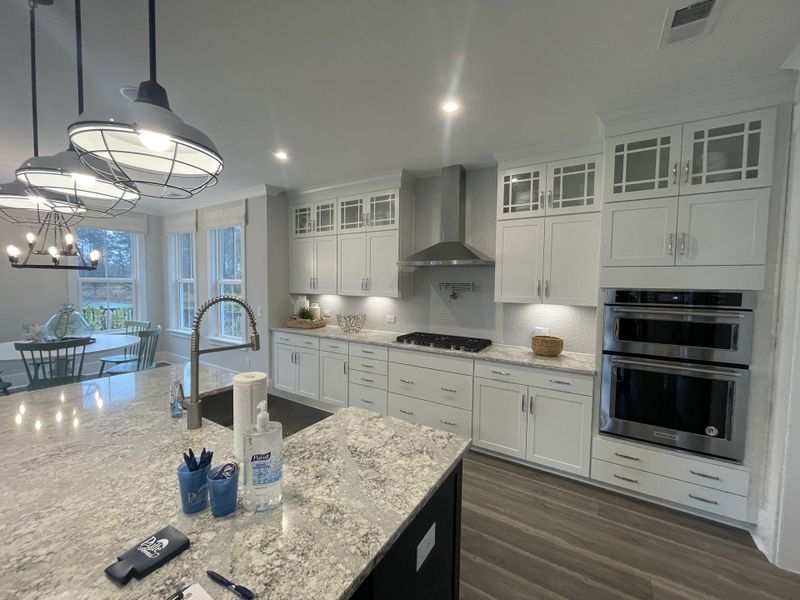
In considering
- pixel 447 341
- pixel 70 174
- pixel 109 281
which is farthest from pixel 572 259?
pixel 109 281

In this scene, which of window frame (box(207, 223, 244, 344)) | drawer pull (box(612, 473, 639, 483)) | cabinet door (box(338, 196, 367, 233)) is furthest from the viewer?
window frame (box(207, 223, 244, 344))

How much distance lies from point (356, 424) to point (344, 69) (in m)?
1.93

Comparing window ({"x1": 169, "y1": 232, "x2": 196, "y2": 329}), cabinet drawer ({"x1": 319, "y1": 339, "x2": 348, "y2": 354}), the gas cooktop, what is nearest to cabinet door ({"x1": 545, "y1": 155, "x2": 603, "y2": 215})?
the gas cooktop

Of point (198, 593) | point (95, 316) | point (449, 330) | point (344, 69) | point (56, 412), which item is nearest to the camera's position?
point (198, 593)

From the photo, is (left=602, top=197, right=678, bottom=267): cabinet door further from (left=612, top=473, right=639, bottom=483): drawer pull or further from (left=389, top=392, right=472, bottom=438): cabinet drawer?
(left=389, top=392, right=472, bottom=438): cabinet drawer

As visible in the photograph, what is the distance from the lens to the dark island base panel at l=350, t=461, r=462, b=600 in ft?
3.04

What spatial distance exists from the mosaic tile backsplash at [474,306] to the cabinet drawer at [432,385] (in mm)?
687

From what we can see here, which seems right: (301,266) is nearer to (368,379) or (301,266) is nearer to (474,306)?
(368,379)

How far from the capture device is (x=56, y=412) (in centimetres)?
162

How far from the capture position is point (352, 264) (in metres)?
4.11

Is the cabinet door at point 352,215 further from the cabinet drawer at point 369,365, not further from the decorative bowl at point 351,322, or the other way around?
the cabinet drawer at point 369,365

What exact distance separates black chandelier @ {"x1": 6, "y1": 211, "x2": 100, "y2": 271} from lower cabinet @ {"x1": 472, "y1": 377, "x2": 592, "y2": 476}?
13.2 ft

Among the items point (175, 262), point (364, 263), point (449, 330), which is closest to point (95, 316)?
point (175, 262)

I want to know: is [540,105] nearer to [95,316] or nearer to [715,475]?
[715,475]
